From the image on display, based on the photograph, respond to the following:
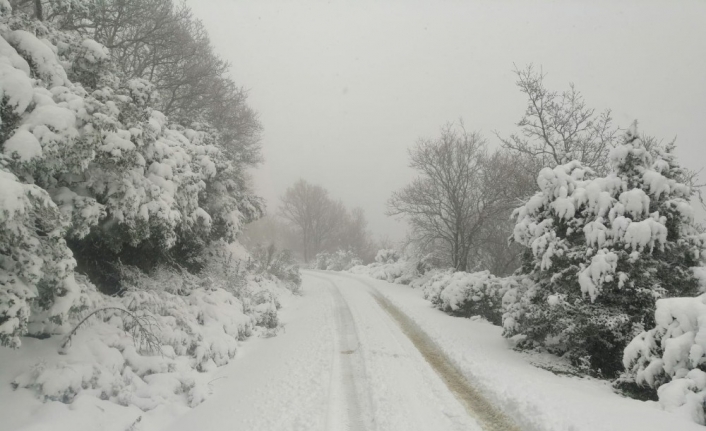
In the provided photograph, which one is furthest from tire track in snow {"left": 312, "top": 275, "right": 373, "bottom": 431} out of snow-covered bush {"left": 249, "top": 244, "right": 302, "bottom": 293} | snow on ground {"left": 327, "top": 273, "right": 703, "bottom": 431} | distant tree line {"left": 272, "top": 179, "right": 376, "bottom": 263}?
distant tree line {"left": 272, "top": 179, "right": 376, "bottom": 263}

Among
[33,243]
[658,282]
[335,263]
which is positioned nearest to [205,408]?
[33,243]

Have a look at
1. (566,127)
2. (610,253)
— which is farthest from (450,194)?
(610,253)

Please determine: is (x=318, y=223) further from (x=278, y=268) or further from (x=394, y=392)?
(x=394, y=392)

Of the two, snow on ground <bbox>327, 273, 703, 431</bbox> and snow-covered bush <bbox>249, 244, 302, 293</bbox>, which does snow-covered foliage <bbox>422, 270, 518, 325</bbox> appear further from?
snow-covered bush <bbox>249, 244, 302, 293</bbox>

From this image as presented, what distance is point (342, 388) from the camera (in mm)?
6055

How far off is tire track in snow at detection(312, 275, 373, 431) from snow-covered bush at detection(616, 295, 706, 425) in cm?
405

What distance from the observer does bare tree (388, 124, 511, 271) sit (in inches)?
846

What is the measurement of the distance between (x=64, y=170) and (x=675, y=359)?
8.65m

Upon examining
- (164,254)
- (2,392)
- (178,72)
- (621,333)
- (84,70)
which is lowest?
(2,392)

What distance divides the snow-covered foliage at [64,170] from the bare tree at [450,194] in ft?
54.3

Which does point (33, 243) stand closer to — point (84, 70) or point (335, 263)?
point (84, 70)

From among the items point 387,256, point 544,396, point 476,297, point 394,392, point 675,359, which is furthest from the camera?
point 387,256

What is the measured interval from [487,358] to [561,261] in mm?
2617

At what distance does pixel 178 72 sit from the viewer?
1489 centimetres
